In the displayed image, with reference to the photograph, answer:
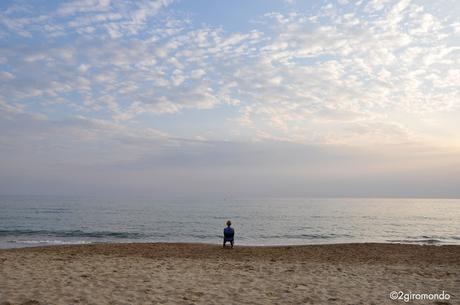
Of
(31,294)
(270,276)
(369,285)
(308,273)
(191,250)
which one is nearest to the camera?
(31,294)

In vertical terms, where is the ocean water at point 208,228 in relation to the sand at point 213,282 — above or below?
below

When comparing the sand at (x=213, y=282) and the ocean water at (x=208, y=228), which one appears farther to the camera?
the ocean water at (x=208, y=228)

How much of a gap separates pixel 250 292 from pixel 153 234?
91.6 ft

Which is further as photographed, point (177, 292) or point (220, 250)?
point (220, 250)

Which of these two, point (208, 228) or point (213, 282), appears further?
point (208, 228)

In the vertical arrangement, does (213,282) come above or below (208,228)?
above

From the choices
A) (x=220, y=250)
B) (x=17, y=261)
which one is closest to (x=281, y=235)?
(x=220, y=250)

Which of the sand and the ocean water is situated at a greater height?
the sand

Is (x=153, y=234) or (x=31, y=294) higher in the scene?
(x=31, y=294)

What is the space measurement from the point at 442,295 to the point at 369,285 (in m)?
1.73

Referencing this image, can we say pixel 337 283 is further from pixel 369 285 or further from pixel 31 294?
pixel 31 294

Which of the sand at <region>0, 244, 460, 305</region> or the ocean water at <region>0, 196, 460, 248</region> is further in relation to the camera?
the ocean water at <region>0, 196, 460, 248</region>

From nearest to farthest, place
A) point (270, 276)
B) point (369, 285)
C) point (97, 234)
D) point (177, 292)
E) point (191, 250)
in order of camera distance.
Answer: point (177, 292), point (369, 285), point (270, 276), point (191, 250), point (97, 234)

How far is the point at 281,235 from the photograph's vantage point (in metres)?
34.9
